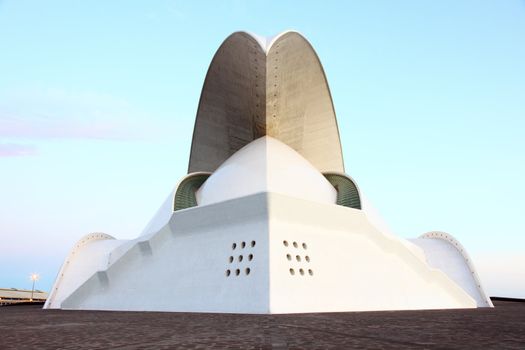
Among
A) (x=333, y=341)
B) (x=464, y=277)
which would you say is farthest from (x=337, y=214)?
(x=464, y=277)

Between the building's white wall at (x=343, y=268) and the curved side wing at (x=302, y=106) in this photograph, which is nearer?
the building's white wall at (x=343, y=268)

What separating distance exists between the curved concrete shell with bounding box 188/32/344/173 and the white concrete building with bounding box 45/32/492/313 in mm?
63

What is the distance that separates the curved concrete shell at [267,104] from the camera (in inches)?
826

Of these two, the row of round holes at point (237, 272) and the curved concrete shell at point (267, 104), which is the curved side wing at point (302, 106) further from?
the row of round holes at point (237, 272)

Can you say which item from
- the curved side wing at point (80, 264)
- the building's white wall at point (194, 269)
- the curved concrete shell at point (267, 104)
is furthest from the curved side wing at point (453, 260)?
the curved side wing at point (80, 264)

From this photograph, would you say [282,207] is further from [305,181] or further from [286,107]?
[286,107]

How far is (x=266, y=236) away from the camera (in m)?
10.9

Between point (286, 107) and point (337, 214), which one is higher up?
point (286, 107)

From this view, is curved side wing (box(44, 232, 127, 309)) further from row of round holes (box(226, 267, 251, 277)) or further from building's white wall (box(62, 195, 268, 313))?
row of round holes (box(226, 267, 251, 277))

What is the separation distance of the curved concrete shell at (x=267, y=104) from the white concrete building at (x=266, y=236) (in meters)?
0.06

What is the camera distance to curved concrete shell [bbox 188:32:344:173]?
2098 cm

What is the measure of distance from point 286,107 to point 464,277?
546 inches

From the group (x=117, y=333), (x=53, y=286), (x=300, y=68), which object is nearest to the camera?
(x=117, y=333)

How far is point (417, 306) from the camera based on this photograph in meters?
12.8
